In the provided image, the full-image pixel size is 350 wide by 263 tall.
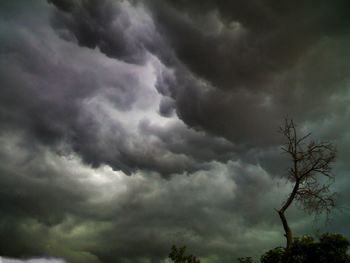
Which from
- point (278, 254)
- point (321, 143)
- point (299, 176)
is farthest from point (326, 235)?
point (321, 143)

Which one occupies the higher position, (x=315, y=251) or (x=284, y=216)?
(x=284, y=216)

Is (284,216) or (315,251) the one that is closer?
(315,251)

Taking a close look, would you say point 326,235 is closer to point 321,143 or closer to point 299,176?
point 299,176

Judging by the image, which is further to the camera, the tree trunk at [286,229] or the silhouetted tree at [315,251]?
the tree trunk at [286,229]

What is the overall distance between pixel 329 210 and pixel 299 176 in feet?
13.5

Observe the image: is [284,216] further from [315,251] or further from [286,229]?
[315,251]

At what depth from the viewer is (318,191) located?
34938 millimetres

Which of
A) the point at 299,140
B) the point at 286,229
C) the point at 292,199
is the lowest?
the point at 286,229

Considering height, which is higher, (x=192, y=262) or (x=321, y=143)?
(x=321, y=143)

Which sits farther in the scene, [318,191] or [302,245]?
[318,191]

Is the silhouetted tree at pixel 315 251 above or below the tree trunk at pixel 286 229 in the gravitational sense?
below

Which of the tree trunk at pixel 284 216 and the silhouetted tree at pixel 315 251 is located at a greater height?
the tree trunk at pixel 284 216

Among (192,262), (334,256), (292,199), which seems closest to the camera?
(334,256)

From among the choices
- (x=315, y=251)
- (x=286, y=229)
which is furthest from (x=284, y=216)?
(x=315, y=251)
